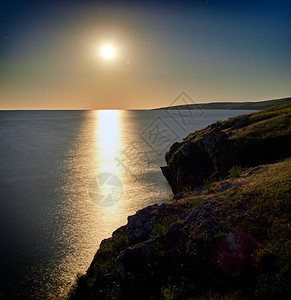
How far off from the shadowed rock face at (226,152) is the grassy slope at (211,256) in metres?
10.7

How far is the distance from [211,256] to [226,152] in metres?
22.9

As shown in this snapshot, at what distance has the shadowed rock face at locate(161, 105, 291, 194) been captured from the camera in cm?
2742

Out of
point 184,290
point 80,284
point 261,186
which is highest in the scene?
point 261,186

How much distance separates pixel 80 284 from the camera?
16.0m

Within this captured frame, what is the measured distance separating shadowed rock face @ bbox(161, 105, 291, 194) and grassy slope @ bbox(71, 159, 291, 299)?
1072 cm

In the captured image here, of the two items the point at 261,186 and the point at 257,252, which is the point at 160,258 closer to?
the point at 257,252

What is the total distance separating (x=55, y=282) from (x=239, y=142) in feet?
96.8

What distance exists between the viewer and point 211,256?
11.2 metres

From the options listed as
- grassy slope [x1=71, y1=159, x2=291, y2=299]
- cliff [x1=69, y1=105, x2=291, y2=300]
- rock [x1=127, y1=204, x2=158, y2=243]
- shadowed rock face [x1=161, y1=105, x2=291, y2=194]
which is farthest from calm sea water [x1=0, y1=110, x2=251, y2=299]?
rock [x1=127, y1=204, x2=158, y2=243]

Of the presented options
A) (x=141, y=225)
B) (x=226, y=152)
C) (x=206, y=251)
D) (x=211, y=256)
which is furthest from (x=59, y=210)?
(x=211, y=256)

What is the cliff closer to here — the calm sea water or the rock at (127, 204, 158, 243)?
the rock at (127, 204, 158, 243)

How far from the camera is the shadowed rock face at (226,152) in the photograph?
27422mm

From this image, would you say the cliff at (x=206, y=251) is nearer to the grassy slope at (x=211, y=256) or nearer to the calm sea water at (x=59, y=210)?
the grassy slope at (x=211, y=256)

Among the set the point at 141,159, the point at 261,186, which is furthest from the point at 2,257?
the point at 141,159
